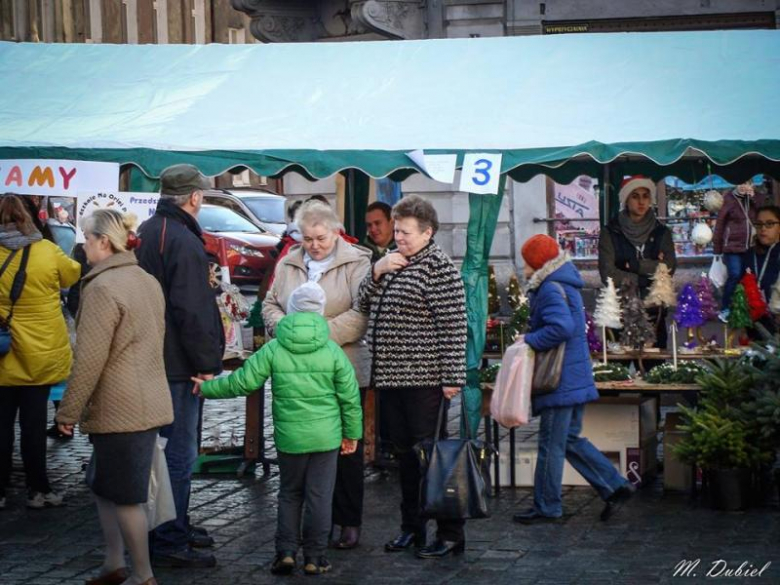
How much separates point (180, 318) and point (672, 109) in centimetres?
431

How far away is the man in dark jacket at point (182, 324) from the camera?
7758mm

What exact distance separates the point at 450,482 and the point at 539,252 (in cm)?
166

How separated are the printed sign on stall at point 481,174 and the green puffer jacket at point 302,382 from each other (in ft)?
A: 8.08

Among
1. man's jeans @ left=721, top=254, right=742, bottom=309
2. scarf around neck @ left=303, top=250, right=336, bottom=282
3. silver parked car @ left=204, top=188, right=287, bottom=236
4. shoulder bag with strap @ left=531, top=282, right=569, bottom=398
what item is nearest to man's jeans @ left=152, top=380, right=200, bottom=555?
scarf around neck @ left=303, top=250, right=336, bottom=282

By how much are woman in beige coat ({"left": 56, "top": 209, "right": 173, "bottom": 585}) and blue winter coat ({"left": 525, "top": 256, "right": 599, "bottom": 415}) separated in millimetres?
2483

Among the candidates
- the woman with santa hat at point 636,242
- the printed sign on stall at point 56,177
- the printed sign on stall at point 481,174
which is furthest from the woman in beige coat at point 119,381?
the woman with santa hat at point 636,242

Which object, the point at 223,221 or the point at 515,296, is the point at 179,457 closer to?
the point at 515,296

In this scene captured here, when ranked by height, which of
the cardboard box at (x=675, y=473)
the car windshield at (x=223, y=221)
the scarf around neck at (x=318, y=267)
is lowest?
the cardboard box at (x=675, y=473)

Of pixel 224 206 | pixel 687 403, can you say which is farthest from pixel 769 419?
pixel 224 206

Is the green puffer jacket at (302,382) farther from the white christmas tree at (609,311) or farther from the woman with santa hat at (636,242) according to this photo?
the woman with santa hat at (636,242)

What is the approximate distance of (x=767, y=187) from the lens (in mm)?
19219

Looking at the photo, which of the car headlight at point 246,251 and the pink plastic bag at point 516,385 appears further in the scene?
A: the car headlight at point 246,251

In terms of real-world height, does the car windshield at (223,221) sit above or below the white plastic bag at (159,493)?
above

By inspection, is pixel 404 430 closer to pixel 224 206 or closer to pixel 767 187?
pixel 767 187
